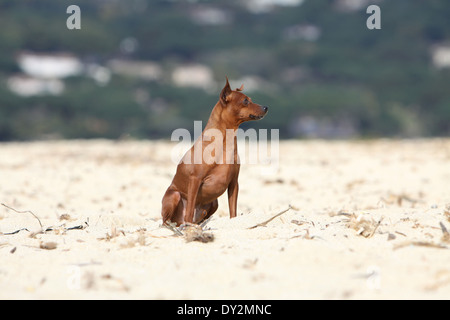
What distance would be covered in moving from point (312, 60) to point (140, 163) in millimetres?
28959

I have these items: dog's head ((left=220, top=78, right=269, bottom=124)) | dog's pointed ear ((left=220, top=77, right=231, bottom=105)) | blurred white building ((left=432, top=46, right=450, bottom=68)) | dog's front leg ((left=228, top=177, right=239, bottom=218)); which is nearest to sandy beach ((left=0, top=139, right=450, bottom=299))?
dog's front leg ((left=228, top=177, right=239, bottom=218))

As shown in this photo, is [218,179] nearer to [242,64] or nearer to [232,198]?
[232,198]

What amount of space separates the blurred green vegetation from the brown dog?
70.1 ft

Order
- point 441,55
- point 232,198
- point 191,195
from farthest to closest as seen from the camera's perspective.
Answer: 1. point 441,55
2. point 232,198
3. point 191,195

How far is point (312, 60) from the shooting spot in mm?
37844

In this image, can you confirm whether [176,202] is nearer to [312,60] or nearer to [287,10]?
[312,60]

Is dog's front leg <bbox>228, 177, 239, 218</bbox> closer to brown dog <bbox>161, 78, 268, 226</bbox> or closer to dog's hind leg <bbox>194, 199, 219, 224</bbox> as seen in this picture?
brown dog <bbox>161, 78, 268, 226</bbox>

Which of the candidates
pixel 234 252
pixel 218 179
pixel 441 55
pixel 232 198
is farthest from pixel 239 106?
pixel 441 55

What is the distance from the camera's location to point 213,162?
184 inches

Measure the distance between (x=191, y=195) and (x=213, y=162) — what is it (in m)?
0.30

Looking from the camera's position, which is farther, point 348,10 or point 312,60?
point 348,10

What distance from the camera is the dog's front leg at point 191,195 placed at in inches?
182

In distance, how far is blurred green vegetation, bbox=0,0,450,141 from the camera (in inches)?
1119
